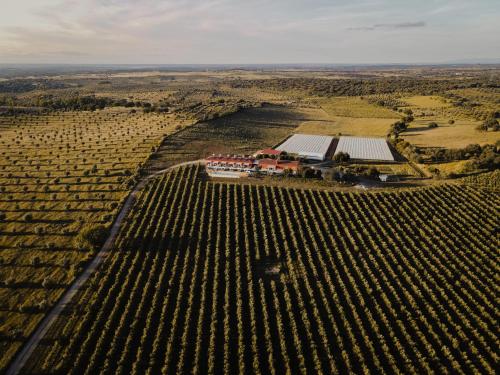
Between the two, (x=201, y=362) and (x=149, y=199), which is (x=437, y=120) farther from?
(x=201, y=362)

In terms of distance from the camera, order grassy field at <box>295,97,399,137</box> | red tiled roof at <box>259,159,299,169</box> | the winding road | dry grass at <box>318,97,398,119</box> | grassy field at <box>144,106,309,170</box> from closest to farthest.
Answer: the winding road → red tiled roof at <box>259,159,299,169</box> → grassy field at <box>144,106,309,170</box> → grassy field at <box>295,97,399,137</box> → dry grass at <box>318,97,398,119</box>

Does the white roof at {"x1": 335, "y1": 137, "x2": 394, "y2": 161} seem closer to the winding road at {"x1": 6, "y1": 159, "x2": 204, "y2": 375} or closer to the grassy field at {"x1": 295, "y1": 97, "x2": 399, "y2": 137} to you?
the grassy field at {"x1": 295, "y1": 97, "x2": 399, "y2": 137}

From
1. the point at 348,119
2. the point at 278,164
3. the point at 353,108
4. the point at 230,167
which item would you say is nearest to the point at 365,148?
the point at 278,164

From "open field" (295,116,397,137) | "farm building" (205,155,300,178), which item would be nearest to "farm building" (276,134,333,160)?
"open field" (295,116,397,137)

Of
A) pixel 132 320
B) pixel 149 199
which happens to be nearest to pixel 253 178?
pixel 149 199

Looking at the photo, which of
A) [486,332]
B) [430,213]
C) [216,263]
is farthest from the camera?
[430,213]

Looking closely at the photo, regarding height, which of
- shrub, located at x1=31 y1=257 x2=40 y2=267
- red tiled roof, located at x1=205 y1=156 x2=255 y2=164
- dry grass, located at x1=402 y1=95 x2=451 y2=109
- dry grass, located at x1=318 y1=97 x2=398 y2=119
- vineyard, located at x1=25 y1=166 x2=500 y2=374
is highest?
dry grass, located at x1=402 y1=95 x2=451 y2=109

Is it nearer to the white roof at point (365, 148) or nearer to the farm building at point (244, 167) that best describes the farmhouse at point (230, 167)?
the farm building at point (244, 167)

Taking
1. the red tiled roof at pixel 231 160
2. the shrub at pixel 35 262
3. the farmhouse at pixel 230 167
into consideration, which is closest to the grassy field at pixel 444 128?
the red tiled roof at pixel 231 160
